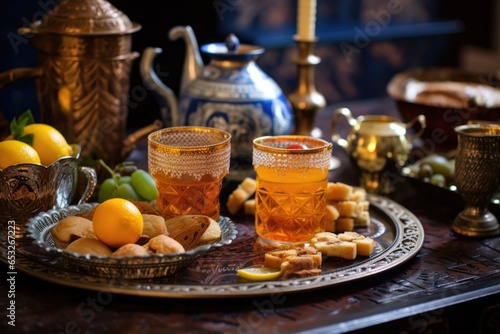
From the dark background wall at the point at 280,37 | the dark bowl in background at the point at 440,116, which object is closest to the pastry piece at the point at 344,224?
the dark bowl in background at the point at 440,116

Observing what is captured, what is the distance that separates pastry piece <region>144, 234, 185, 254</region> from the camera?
1090 mm

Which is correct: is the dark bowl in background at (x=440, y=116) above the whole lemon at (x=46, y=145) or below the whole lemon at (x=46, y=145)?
below

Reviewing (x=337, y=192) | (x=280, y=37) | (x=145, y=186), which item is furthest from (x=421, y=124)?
(x=280, y=37)

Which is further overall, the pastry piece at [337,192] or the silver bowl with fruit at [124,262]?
the pastry piece at [337,192]

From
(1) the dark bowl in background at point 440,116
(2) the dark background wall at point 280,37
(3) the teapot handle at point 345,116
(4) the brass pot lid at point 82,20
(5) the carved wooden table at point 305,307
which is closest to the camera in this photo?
(5) the carved wooden table at point 305,307

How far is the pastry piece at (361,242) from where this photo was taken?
1219 millimetres

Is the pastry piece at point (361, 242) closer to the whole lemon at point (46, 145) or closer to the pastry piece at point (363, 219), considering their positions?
the pastry piece at point (363, 219)

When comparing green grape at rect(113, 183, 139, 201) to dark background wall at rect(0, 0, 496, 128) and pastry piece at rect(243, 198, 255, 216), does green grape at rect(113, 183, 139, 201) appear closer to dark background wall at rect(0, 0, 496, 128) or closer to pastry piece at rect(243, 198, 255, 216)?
pastry piece at rect(243, 198, 255, 216)

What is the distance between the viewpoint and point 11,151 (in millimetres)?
1219

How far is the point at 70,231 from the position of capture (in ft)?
3.72

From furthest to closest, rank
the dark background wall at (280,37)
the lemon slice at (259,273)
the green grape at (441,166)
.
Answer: the dark background wall at (280,37)
the green grape at (441,166)
the lemon slice at (259,273)

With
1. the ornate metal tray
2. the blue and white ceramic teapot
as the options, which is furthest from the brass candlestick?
the ornate metal tray

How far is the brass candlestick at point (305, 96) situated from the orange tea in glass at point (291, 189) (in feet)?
1.62

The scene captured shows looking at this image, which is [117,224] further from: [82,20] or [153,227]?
[82,20]
